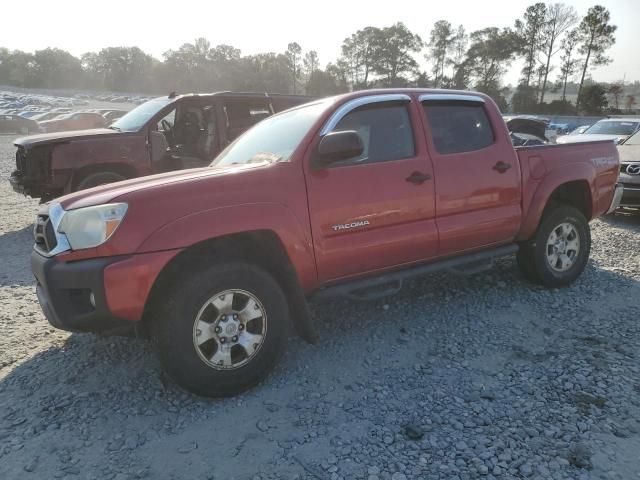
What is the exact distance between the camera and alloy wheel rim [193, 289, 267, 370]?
289cm

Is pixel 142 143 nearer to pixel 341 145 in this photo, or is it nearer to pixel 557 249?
pixel 341 145

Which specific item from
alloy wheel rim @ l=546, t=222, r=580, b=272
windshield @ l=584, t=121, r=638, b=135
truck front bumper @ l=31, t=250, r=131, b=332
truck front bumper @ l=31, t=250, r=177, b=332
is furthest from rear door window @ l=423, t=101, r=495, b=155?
windshield @ l=584, t=121, r=638, b=135

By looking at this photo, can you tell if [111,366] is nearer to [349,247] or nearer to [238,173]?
[238,173]

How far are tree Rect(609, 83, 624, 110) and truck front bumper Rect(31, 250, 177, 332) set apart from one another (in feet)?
184

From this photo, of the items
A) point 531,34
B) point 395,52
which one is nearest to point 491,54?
point 531,34

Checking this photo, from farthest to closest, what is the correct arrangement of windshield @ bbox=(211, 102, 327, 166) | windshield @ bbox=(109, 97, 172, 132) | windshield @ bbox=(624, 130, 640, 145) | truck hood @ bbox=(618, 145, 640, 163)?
windshield @ bbox=(624, 130, 640, 145) → truck hood @ bbox=(618, 145, 640, 163) → windshield @ bbox=(109, 97, 172, 132) → windshield @ bbox=(211, 102, 327, 166)

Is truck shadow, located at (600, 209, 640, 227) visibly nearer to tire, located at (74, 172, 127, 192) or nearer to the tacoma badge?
the tacoma badge

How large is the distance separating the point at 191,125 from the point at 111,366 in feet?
16.9

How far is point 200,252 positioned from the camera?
301 cm

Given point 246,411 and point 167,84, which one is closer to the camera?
point 246,411

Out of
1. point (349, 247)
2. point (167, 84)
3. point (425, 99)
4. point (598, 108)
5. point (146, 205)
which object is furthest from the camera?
point (167, 84)

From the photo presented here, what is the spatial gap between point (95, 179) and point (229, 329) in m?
4.98

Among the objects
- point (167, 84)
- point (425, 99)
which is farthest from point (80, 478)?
Result: point (167, 84)

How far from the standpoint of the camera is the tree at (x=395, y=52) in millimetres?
73188
